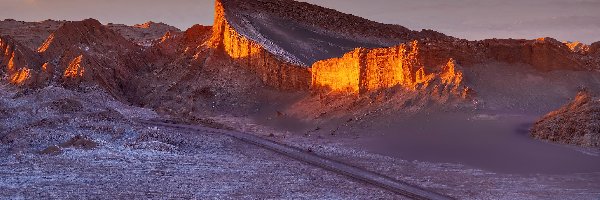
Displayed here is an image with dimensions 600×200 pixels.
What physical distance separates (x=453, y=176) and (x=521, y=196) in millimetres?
2194

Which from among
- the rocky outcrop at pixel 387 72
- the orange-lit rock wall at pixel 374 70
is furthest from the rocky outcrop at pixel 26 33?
the rocky outcrop at pixel 387 72

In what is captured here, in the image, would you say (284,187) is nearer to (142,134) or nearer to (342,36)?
(142,134)

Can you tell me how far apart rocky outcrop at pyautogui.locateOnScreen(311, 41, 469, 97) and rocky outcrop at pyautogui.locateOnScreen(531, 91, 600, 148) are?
3.59 meters

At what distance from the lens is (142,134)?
18594mm

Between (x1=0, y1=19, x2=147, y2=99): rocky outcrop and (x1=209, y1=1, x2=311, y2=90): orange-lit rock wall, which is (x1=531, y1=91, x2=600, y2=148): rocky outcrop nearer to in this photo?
(x1=209, y1=1, x2=311, y2=90): orange-lit rock wall

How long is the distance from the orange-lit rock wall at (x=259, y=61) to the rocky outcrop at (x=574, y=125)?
500 inches

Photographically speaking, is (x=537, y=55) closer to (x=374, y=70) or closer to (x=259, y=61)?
(x=374, y=70)

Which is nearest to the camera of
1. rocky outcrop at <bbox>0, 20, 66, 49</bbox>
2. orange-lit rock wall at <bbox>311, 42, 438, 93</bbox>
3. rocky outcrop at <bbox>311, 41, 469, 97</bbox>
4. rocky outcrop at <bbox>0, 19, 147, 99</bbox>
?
rocky outcrop at <bbox>311, 41, 469, 97</bbox>

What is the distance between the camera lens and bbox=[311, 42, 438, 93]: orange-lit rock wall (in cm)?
2242

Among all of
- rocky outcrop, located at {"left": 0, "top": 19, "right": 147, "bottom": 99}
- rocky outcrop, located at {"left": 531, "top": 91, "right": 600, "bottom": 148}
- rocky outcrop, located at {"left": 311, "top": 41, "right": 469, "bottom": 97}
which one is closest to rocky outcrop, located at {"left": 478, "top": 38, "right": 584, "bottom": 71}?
rocky outcrop, located at {"left": 311, "top": 41, "right": 469, "bottom": 97}

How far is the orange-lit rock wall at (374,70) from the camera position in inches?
883

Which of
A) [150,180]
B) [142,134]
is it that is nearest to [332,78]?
[142,134]

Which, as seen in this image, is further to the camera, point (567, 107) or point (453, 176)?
point (567, 107)

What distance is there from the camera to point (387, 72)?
23391 mm
